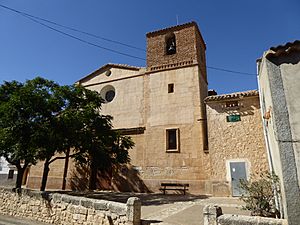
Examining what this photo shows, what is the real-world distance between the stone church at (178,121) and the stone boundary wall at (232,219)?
6.90 meters

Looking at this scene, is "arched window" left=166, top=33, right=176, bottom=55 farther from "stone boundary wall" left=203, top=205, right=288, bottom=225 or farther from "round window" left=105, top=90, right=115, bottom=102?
"stone boundary wall" left=203, top=205, right=288, bottom=225

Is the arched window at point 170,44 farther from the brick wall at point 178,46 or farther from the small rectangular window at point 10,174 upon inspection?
the small rectangular window at point 10,174

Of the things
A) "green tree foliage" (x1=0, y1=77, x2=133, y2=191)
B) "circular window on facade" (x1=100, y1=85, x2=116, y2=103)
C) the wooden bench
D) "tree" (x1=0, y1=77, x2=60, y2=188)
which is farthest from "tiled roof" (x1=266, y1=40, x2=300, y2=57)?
"circular window on facade" (x1=100, y1=85, x2=116, y2=103)

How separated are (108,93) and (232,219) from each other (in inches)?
556

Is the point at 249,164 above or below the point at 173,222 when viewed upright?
above

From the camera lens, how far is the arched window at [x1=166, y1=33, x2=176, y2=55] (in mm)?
15508

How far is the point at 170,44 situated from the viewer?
52.7 feet

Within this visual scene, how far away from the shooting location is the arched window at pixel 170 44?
15508 mm

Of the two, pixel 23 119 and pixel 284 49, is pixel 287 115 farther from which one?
pixel 23 119

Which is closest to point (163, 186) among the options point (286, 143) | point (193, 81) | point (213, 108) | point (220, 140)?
point (220, 140)

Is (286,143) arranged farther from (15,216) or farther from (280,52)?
(15,216)

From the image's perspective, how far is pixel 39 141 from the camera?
8617 mm

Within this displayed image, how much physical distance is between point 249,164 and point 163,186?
4.83 meters

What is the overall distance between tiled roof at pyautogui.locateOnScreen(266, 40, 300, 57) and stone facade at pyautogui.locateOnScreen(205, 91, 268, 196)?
22.9 feet
